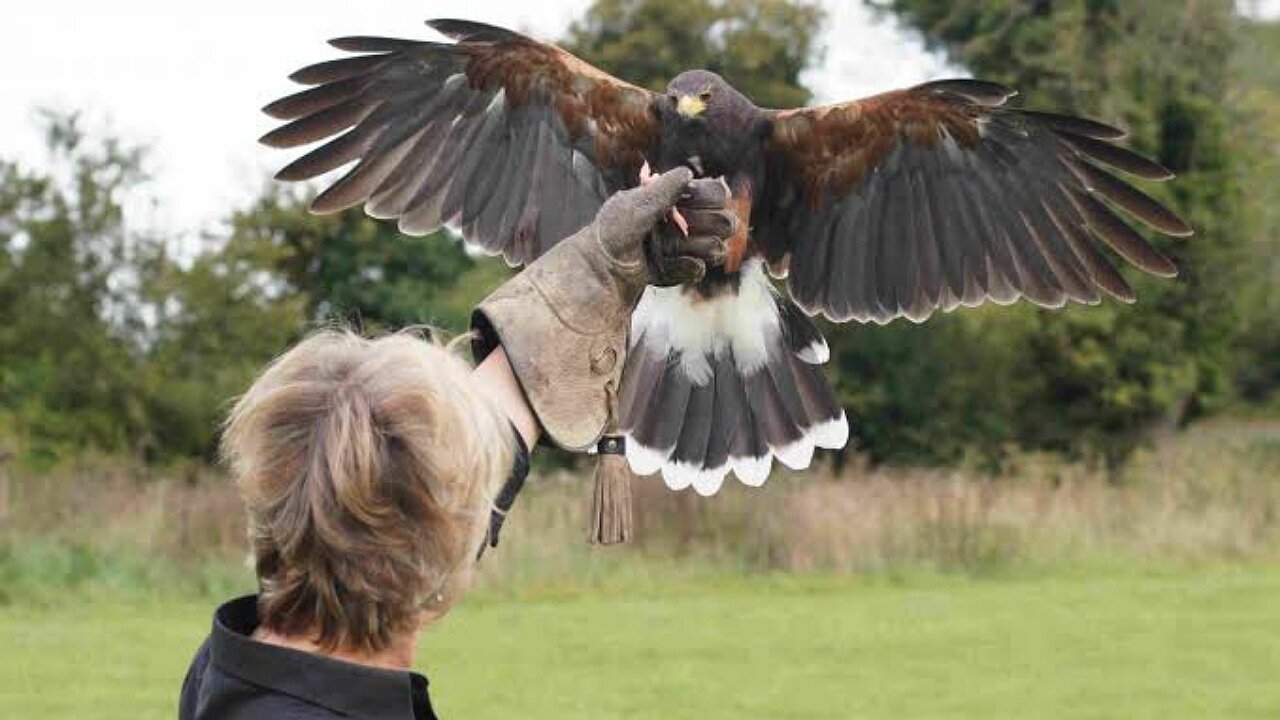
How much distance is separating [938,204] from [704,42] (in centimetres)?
1279

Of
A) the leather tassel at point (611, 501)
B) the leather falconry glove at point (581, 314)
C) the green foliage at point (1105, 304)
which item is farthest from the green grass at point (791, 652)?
the green foliage at point (1105, 304)

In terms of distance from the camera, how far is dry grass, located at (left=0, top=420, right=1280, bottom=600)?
469 inches

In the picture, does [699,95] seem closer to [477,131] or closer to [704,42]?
[477,131]

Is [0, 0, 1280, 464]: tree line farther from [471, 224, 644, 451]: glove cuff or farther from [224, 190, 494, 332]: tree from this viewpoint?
[471, 224, 644, 451]: glove cuff

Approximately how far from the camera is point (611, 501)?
9.14 ft

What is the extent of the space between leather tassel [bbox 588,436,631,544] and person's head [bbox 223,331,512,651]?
120cm

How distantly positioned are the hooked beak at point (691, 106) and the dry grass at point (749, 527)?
7477mm

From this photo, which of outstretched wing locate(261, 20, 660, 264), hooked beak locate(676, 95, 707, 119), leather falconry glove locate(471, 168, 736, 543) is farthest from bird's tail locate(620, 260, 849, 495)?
leather falconry glove locate(471, 168, 736, 543)

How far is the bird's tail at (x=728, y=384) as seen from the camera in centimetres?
490

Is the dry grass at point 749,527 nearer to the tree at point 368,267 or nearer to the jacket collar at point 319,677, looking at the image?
the tree at point 368,267

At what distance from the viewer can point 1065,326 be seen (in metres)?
21.8

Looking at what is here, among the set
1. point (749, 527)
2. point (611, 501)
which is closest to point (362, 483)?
point (611, 501)

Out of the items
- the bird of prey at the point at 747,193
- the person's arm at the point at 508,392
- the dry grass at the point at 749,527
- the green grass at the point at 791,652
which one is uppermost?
the bird of prey at the point at 747,193

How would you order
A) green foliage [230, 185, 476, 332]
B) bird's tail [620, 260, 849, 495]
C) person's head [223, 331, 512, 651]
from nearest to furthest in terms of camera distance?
person's head [223, 331, 512, 651]
bird's tail [620, 260, 849, 495]
green foliage [230, 185, 476, 332]
